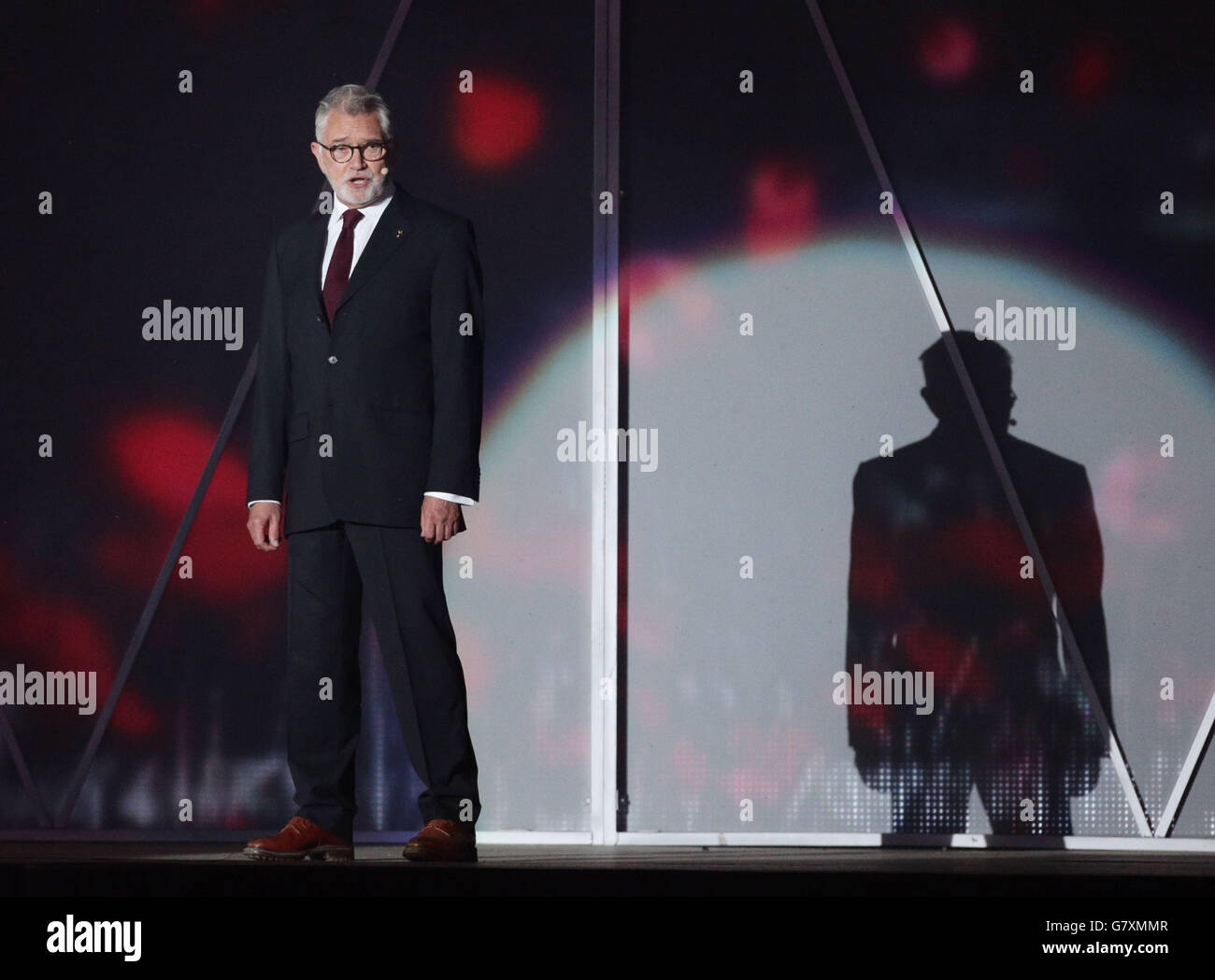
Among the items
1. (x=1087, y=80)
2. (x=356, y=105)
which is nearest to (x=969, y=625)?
(x=1087, y=80)

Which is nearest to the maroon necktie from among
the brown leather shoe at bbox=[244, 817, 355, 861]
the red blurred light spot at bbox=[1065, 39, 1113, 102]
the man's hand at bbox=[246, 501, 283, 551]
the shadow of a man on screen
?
the man's hand at bbox=[246, 501, 283, 551]

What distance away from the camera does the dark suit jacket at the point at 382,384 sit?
3619 millimetres

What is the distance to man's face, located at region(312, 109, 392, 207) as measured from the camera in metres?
3.71

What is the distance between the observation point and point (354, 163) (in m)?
3.72

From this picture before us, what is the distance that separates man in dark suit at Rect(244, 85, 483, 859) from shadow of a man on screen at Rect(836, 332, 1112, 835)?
4.73ft

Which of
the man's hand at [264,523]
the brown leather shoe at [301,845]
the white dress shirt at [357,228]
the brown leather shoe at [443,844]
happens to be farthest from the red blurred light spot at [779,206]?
the brown leather shoe at [301,845]

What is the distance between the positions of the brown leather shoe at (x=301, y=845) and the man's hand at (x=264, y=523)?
65 cm

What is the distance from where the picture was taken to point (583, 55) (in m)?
4.66

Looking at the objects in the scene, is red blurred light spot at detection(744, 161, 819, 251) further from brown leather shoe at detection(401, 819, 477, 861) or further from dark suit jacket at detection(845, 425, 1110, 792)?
brown leather shoe at detection(401, 819, 477, 861)

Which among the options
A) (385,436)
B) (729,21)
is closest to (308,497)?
(385,436)

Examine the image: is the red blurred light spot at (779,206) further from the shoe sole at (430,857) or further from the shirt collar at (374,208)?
the shoe sole at (430,857)

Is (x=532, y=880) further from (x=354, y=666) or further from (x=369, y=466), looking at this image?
(x=369, y=466)

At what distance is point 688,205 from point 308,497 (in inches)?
62.6

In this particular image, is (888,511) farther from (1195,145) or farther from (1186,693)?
(1195,145)
